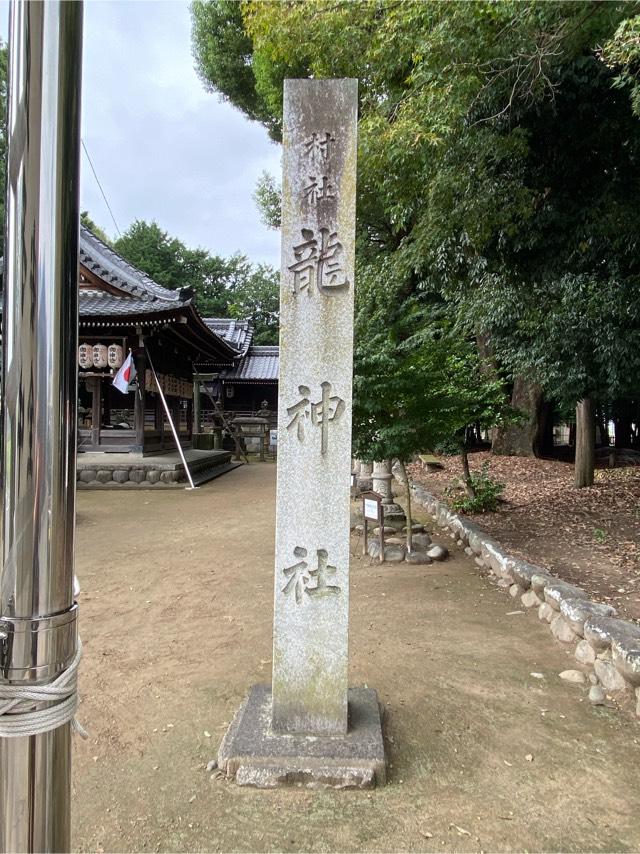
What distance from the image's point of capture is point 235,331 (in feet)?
77.9

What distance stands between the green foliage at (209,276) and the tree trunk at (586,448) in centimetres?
→ 1859

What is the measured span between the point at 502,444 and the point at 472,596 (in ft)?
36.5

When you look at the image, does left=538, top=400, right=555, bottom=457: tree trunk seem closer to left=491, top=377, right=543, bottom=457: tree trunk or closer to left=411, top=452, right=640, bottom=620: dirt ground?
left=491, top=377, right=543, bottom=457: tree trunk

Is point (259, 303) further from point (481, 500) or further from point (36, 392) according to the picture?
point (36, 392)

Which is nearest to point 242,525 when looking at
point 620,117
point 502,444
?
point 620,117

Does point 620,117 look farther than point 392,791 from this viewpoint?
Yes

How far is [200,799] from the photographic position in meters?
2.12

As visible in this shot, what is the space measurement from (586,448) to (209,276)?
25026mm

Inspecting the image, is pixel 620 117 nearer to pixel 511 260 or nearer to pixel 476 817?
pixel 511 260

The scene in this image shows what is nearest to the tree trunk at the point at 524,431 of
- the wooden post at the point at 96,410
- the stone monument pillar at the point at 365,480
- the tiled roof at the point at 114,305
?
the stone monument pillar at the point at 365,480

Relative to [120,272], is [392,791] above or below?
below

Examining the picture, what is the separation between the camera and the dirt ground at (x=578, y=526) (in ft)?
15.2

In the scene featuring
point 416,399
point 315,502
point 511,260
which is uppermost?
point 511,260

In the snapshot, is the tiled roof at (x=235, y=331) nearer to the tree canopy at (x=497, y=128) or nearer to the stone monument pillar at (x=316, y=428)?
the tree canopy at (x=497, y=128)
